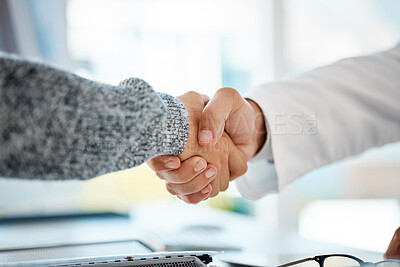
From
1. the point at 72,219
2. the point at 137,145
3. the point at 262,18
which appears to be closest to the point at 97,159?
the point at 137,145

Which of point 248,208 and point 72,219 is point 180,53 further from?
point 72,219

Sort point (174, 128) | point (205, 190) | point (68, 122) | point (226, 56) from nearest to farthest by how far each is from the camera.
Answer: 1. point (68, 122)
2. point (174, 128)
3. point (205, 190)
4. point (226, 56)

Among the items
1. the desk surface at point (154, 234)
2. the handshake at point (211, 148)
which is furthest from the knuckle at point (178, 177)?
the desk surface at point (154, 234)

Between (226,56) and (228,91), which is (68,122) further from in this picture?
(226,56)

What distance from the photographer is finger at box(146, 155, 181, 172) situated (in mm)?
504

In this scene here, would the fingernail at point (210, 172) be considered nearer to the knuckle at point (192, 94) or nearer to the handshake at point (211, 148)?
the handshake at point (211, 148)

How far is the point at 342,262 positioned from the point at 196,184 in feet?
0.75

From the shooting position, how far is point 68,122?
32cm

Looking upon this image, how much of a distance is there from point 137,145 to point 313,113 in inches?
16.7

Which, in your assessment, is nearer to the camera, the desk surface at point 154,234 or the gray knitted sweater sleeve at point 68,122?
the gray knitted sweater sleeve at point 68,122

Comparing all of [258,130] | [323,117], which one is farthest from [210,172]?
[323,117]

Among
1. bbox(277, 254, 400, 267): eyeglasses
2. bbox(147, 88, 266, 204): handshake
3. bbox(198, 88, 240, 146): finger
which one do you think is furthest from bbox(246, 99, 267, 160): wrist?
bbox(277, 254, 400, 267): eyeglasses

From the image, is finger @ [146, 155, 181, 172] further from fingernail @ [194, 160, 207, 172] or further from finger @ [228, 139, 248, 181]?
finger @ [228, 139, 248, 181]

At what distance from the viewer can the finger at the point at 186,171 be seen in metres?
0.53
